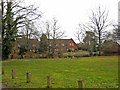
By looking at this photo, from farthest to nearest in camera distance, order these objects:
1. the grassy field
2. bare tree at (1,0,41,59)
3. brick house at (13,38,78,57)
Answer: brick house at (13,38,78,57), bare tree at (1,0,41,59), the grassy field

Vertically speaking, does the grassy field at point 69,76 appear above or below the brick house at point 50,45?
below

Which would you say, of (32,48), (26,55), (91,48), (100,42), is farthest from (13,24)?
(32,48)

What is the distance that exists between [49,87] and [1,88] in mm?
2725

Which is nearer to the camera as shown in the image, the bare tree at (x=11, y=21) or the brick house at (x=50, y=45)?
the bare tree at (x=11, y=21)

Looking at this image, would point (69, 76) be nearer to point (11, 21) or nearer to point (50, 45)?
point (11, 21)

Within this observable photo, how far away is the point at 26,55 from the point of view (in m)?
79.2

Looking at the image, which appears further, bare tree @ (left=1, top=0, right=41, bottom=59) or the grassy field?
bare tree @ (left=1, top=0, right=41, bottom=59)

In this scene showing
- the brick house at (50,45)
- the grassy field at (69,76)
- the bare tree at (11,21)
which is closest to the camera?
the grassy field at (69,76)

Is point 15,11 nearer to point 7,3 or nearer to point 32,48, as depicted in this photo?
point 7,3

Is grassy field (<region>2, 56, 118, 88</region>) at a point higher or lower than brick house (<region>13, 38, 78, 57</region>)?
lower

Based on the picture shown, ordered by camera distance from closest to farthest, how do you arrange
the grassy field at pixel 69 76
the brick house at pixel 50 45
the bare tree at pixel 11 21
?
the grassy field at pixel 69 76 < the bare tree at pixel 11 21 < the brick house at pixel 50 45

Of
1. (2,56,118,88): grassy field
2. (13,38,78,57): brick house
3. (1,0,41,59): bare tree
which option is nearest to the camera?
(2,56,118,88): grassy field

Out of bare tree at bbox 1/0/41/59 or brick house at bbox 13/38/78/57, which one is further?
brick house at bbox 13/38/78/57

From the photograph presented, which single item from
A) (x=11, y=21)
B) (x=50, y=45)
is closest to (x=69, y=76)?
(x=11, y=21)
